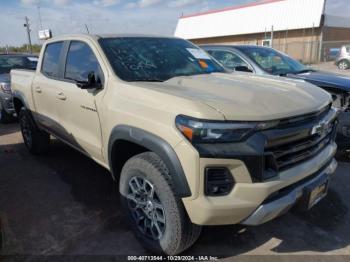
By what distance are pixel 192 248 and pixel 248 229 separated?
0.64 metres

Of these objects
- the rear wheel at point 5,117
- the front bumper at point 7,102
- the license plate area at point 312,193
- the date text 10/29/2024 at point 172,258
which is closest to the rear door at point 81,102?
the date text 10/29/2024 at point 172,258

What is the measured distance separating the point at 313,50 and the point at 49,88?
2832cm

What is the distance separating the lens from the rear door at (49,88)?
412 cm

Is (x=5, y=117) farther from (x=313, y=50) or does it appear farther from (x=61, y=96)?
(x=313, y=50)

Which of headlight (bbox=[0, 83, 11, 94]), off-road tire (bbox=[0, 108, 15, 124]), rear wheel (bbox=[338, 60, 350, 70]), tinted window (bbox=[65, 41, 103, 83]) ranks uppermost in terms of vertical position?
tinted window (bbox=[65, 41, 103, 83])

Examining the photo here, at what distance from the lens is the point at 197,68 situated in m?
3.68

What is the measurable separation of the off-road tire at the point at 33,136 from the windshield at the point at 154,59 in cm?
239

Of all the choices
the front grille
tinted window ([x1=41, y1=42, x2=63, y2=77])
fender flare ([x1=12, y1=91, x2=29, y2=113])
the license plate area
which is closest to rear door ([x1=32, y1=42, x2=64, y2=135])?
tinted window ([x1=41, y1=42, x2=63, y2=77])

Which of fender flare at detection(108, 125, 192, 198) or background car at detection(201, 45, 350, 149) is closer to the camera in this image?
fender flare at detection(108, 125, 192, 198)

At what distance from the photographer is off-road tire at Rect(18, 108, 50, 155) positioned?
16.9ft

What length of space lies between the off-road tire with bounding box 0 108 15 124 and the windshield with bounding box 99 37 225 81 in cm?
546

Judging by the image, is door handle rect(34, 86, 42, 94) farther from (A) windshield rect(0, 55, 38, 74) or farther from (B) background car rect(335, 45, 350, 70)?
(B) background car rect(335, 45, 350, 70)

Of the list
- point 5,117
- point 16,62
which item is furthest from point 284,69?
point 16,62

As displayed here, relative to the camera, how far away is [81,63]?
3.61m
